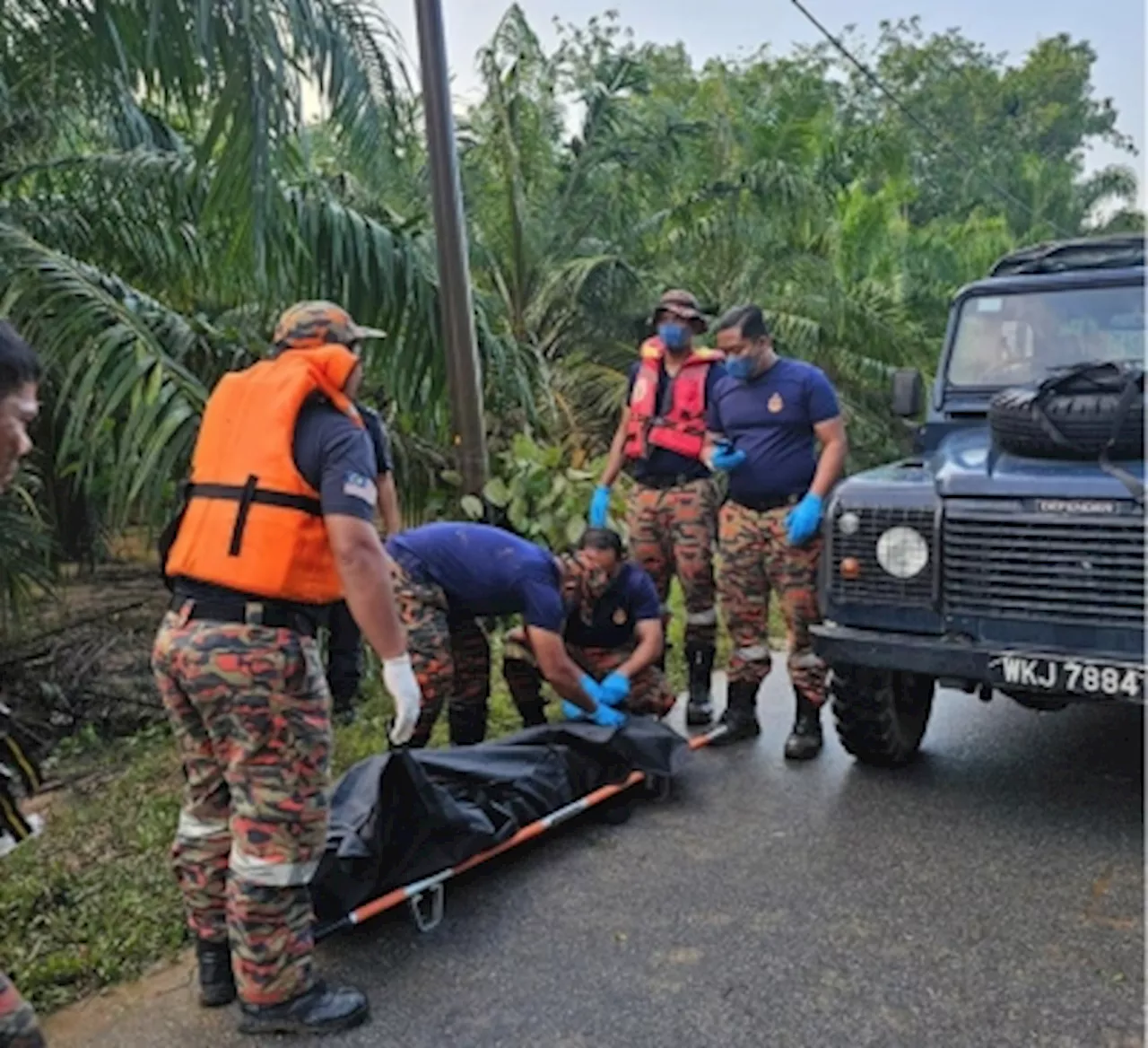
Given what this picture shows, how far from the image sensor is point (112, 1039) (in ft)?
8.89

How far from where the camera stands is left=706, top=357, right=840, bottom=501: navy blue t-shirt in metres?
4.58

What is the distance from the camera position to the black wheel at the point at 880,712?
414cm

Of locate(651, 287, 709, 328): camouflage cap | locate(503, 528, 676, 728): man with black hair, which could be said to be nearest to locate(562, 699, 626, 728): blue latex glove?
locate(503, 528, 676, 728): man with black hair

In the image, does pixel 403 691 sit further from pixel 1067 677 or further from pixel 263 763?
pixel 1067 677

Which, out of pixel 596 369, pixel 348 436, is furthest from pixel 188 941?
pixel 596 369

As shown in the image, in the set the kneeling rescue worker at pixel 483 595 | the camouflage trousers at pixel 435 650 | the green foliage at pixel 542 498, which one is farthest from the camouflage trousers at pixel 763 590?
the green foliage at pixel 542 498

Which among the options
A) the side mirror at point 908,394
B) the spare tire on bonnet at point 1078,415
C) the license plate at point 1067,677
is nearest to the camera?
the license plate at point 1067,677

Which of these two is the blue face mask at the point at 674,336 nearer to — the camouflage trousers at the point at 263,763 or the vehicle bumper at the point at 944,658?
the vehicle bumper at the point at 944,658

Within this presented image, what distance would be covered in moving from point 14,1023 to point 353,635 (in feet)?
10.2

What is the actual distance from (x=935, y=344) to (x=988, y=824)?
1135cm

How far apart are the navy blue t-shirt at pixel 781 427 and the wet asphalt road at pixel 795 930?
116 centimetres

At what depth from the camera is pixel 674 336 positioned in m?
5.01

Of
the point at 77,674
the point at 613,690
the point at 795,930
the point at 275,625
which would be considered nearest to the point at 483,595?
the point at 613,690

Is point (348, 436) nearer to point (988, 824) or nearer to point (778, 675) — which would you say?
point (988, 824)
